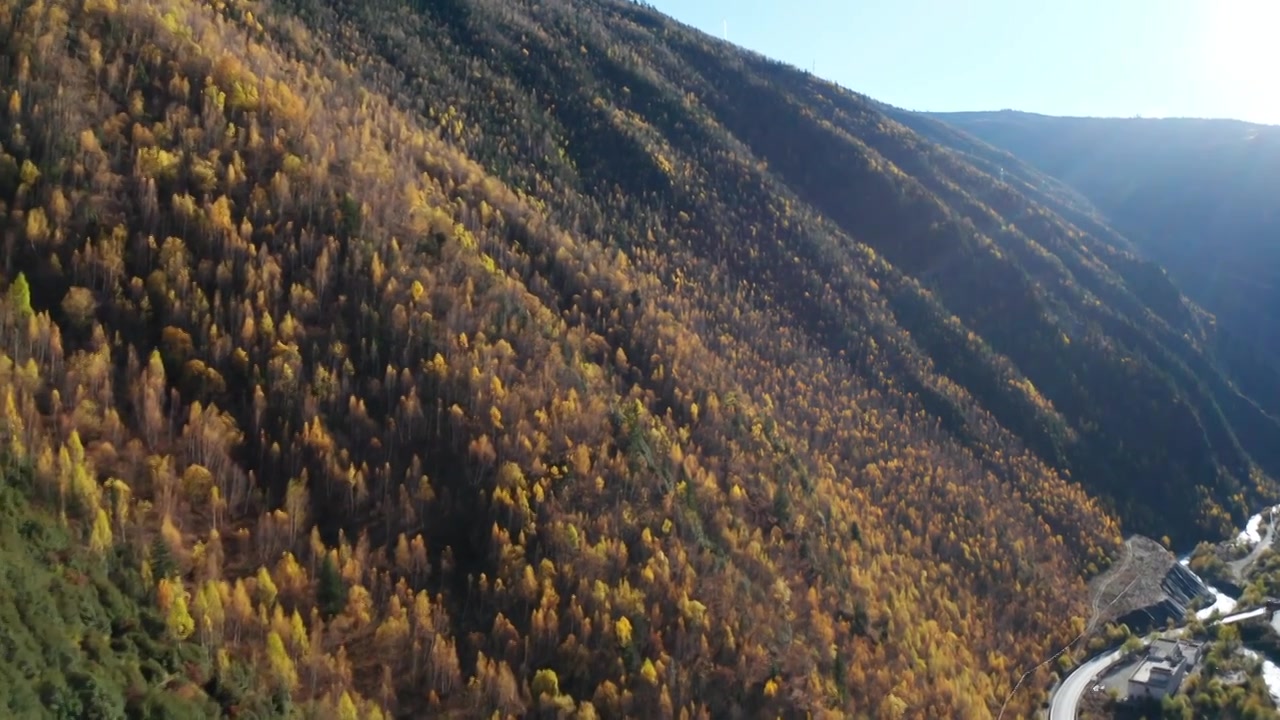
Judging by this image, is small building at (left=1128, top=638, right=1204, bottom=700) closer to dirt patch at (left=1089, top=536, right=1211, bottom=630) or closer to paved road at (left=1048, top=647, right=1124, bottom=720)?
paved road at (left=1048, top=647, right=1124, bottom=720)

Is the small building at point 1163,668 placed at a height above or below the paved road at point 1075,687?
above

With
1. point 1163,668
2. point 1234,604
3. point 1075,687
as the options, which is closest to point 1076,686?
point 1075,687

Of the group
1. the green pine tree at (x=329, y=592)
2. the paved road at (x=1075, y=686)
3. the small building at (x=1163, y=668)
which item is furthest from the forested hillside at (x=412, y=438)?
the small building at (x=1163, y=668)

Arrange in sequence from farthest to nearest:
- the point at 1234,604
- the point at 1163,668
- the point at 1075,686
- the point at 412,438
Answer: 1. the point at 1234,604
2. the point at 1075,686
3. the point at 1163,668
4. the point at 412,438

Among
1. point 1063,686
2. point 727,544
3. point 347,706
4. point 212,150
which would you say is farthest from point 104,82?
point 1063,686

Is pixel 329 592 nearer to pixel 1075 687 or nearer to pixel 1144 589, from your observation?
A: pixel 1075 687

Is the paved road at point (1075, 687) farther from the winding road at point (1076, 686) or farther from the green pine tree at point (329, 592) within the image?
the green pine tree at point (329, 592)

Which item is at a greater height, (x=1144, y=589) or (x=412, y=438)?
(x=1144, y=589)
